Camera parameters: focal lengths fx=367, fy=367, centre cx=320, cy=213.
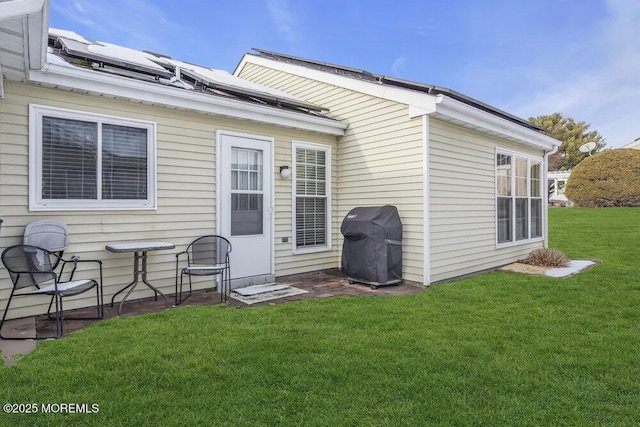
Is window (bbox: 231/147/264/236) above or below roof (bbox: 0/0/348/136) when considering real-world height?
below

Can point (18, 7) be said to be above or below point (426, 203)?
above

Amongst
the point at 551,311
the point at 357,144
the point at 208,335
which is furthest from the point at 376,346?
the point at 357,144

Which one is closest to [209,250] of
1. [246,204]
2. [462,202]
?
[246,204]

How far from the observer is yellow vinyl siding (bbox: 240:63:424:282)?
5.57m

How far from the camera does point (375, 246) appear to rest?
5379 mm

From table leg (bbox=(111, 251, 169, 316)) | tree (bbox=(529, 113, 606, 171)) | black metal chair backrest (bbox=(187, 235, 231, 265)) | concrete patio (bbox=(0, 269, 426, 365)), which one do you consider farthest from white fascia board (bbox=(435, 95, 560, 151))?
tree (bbox=(529, 113, 606, 171))

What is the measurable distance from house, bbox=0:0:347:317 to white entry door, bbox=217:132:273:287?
0.02 m

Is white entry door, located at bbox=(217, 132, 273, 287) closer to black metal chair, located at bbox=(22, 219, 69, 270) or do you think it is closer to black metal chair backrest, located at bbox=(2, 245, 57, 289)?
black metal chair, located at bbox=(22, 219, 69, 270)

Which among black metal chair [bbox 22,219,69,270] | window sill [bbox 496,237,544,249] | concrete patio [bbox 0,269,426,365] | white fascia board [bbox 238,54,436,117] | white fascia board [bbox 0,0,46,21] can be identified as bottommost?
concrete patio [bbox 0,269,426,365]

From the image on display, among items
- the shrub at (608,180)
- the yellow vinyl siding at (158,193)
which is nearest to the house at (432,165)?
the yellow vinyl siding at (158,193)

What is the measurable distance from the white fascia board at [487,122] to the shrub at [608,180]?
547 inches

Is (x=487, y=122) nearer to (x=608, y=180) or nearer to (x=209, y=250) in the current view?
(x=209, y=250)

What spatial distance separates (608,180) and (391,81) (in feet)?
60.2

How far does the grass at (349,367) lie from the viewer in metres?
2.09
